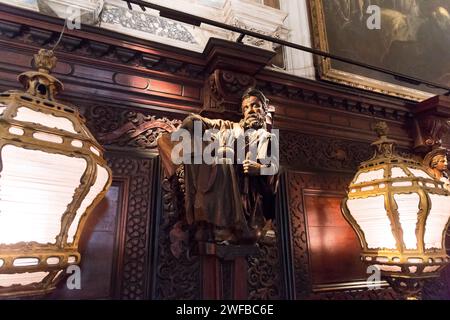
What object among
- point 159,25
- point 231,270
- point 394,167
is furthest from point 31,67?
point 394,167

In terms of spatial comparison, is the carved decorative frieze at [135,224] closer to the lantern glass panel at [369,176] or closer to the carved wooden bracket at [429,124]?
the lantern glass panel at [369,176]

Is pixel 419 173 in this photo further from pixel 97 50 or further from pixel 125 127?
pixel 97 50

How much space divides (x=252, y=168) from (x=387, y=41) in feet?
8.37

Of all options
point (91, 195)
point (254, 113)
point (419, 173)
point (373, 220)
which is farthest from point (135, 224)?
point (419, 173)

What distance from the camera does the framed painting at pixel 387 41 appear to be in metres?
2.59

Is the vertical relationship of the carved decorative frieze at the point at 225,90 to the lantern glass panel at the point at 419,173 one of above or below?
above

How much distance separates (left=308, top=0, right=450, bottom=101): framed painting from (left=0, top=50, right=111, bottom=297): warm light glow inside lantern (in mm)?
2069

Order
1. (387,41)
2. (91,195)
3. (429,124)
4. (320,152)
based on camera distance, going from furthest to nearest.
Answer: (387,41) → (429,124) → (320,152) → (91,195)

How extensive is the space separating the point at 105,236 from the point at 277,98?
1383mm

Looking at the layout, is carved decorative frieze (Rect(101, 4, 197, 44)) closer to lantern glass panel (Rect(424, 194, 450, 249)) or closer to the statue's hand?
the statue's hand

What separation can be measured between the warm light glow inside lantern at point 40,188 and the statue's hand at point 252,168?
2.02 feet

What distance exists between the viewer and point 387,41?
116 inches

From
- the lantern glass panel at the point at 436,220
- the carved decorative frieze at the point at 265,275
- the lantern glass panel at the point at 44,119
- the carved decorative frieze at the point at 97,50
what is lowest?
the carved decorative frieze at the point at 265,275

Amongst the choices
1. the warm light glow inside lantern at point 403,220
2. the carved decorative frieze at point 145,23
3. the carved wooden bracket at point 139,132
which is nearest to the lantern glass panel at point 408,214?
the warm light glow inside lantern at point 403,220
